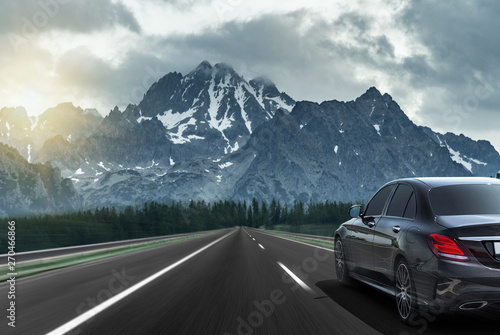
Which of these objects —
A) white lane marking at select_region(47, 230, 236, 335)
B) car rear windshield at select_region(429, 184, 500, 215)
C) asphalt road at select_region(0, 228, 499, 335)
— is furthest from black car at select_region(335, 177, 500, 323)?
white lane marking at select_region(47, 230, 236, 335)

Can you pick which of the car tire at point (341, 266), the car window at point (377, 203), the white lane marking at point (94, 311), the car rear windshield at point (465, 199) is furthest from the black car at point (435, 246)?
the white lane marking at point (94, 311)

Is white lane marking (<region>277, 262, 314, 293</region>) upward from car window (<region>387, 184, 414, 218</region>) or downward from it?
downward

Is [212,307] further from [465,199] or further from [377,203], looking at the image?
[465,199]

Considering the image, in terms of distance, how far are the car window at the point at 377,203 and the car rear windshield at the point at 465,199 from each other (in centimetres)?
161

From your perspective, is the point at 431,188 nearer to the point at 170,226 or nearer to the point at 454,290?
the point at 454,290

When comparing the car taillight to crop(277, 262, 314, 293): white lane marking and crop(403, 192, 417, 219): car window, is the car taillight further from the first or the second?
crop(277, 262, 314, 293): white lane marking

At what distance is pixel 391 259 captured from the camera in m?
6.17

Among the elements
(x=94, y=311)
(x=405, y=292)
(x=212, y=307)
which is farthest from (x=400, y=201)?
(x=94, y=311)

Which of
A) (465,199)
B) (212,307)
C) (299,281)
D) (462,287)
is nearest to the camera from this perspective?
(462,287)

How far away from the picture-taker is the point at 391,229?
6293 millimetres

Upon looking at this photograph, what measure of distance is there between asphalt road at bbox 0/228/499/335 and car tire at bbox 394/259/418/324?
144mm

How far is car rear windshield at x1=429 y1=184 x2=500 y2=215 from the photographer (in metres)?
5.73

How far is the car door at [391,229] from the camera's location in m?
6.07

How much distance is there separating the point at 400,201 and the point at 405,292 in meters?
1.47
